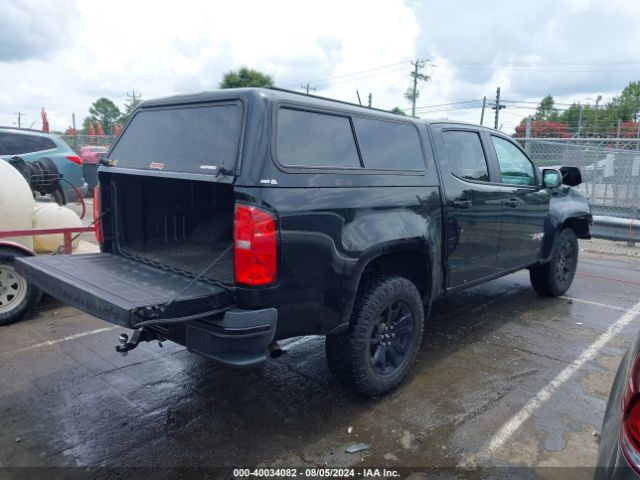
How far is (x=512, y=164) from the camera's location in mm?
5055

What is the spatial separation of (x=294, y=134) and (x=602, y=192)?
9.95m

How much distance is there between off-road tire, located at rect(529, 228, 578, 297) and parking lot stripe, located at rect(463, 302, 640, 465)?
790 mm

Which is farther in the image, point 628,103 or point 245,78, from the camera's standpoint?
point 628,103

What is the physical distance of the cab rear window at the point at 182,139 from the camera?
295 centimetres

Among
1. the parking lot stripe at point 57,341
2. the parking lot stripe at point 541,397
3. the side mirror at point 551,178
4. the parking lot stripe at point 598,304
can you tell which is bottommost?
the parking lot stripe at point 541,397

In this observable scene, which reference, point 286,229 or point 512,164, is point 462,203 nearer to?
point 512,164

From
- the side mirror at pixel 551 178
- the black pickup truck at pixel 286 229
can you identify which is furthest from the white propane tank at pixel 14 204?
the side mirror at pixel 551 178

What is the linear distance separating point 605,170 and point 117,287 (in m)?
10.6

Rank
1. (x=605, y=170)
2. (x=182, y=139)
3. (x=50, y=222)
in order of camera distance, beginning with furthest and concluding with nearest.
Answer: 1. (x=605, y=170)
2. (x=50, y=222)
3. (x=182, y=139)

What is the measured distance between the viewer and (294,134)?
2.99m

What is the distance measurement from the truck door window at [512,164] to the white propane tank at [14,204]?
15.4 feet

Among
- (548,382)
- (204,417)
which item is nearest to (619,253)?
(548,382)

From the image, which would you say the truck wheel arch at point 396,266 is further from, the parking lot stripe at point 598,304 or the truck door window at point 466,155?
the parking lot stripe at point 598,304

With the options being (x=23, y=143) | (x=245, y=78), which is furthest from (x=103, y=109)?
(x=23, y=143)
